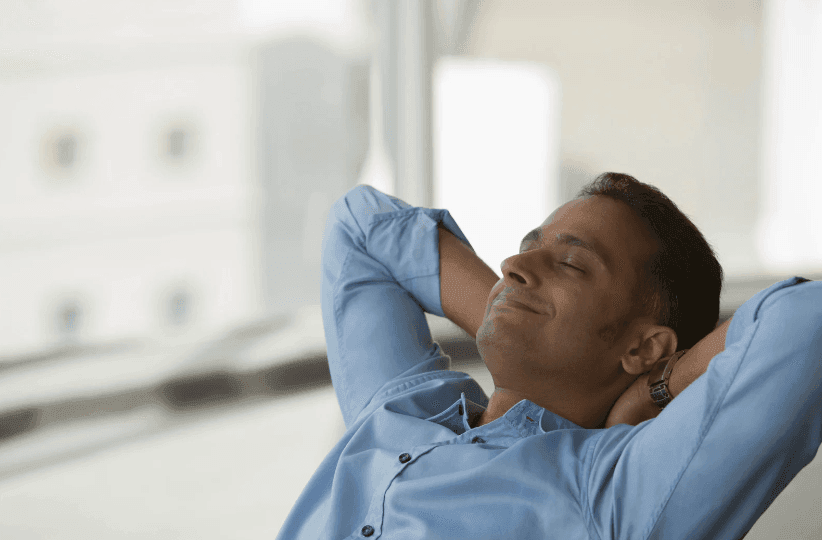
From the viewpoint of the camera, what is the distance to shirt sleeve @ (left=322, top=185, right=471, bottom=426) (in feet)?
3.95

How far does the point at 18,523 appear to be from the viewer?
76.4 inches

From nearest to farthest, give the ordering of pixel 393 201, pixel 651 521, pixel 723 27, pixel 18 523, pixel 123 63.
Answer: pixel 651 521 → pixel 393 201 → pixel 18 523 → pixel 723 27 → pixel 123 63

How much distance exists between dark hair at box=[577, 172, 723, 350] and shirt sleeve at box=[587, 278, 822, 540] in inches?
8.3

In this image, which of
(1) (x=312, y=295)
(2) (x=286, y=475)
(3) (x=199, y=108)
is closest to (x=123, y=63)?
(3) (x=199, y=108)

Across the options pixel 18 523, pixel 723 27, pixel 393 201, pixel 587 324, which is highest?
pixel 723 27

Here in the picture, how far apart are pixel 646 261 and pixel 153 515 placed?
1.52m

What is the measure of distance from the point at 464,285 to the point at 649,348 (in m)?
0.32

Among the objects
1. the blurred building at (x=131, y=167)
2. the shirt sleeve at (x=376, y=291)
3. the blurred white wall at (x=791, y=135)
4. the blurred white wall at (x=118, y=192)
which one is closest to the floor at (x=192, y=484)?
the shirt sleeve at (x=376, y=291)

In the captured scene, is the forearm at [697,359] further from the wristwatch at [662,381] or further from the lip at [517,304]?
the lip at [517,304]

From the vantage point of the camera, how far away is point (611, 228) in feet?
3.59

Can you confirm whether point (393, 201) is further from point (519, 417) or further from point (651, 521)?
point (651, 521)

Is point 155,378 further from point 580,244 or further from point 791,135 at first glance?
point 791,135

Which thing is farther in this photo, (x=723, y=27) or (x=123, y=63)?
(x=123, y=63)

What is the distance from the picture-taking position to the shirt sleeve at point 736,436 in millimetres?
779
